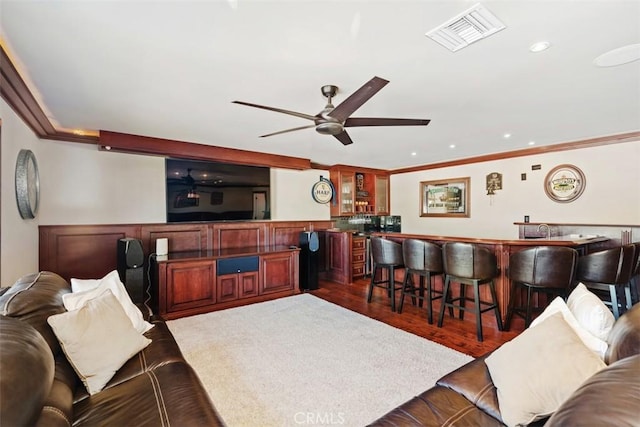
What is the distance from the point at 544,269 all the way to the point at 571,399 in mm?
2501

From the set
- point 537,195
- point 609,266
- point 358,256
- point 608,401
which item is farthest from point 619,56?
point 358,256

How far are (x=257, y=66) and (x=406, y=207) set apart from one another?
5481 mm

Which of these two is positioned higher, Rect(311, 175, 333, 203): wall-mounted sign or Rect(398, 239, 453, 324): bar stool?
Rect(311, 175, 333, 203): wall-mounted sign

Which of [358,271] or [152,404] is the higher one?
[152,404]

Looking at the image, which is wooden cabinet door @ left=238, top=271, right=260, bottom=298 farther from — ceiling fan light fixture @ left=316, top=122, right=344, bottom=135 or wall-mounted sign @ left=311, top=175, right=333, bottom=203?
ceiling fan light fixture @ left=316, top=122, right=344, bottom=135

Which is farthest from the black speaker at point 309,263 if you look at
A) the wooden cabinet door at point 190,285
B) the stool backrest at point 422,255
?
the stool backrest at point 422,255

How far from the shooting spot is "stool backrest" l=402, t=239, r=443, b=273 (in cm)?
339

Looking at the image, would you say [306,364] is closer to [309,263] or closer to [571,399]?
[571,399]

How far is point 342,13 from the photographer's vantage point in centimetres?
154

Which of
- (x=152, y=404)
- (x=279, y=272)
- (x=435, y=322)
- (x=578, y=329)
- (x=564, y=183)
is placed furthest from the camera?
(x=279, y=272)

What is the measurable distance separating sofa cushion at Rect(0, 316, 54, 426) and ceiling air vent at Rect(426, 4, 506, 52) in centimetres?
229

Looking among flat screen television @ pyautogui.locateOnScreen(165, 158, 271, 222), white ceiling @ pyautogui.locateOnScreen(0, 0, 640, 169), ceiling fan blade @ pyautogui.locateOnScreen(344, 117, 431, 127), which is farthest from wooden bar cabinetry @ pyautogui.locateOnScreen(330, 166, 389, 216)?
ceiling fan blade @ pyautogui.locateOnScreen(344, 117, 431, 127)

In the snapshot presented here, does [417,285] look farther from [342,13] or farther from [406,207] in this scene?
[342,13]

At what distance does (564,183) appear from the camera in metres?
4.52
